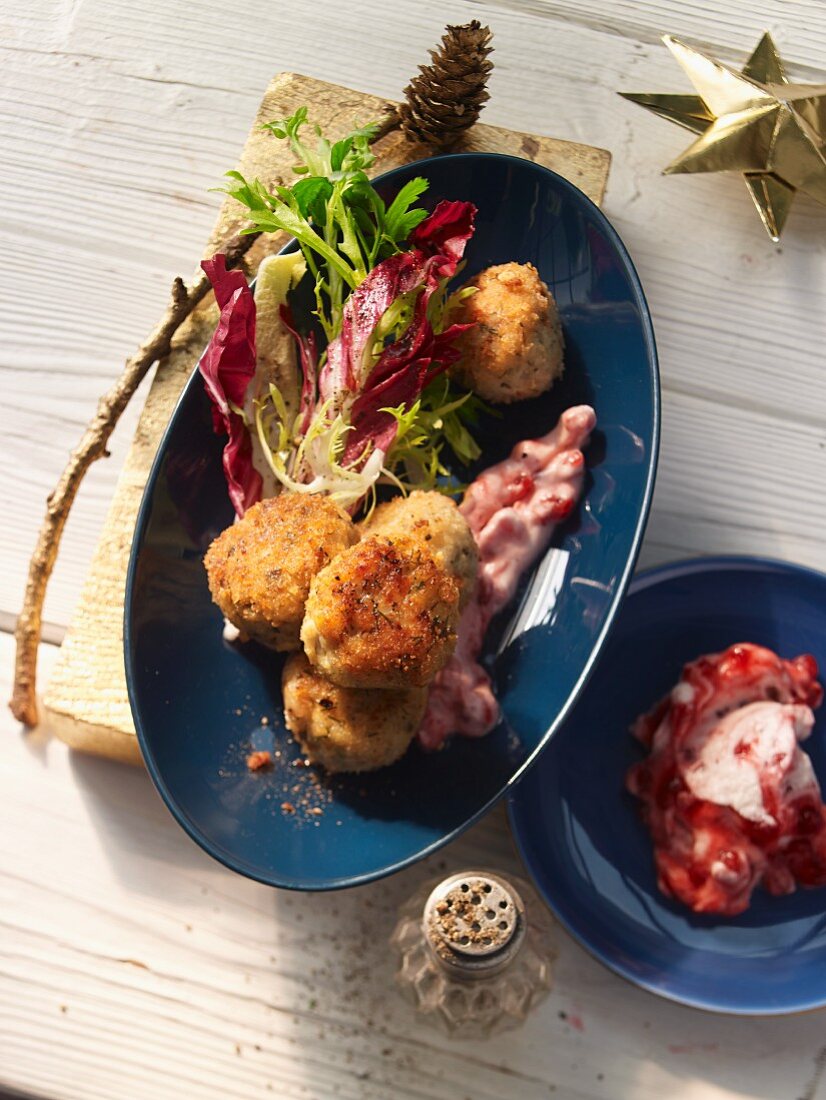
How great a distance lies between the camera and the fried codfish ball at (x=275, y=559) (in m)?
1.71

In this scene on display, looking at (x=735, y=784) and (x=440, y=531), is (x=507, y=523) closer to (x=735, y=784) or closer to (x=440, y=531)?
(x=440, y=531)

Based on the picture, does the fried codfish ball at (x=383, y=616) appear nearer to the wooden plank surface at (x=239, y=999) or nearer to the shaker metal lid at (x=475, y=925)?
the shaker metal lid at (x=475, y=925)

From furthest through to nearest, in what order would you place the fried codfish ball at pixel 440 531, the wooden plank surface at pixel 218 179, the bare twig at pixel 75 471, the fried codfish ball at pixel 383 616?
1. the wooden plank surface at pixel 218 179
2. the bare twig at pixel 75 471
3. the fried codfish ball at pixel 440 531
4. the fried codfish ball at pixel 383 616

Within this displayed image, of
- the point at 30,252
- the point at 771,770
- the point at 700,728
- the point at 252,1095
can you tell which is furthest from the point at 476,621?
the point at 30,252

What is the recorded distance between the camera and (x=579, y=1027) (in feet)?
6.29

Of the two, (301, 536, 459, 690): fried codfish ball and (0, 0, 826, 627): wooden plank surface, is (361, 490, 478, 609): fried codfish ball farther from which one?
(0, 0, 826, 627): wooden plank surface

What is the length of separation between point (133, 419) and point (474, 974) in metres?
1.24

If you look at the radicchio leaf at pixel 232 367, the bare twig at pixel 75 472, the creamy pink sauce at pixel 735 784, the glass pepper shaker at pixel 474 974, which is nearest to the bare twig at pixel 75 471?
the bare twig at pixel 75 472

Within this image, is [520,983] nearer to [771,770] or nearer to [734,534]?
[771,770]

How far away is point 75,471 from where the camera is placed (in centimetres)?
198

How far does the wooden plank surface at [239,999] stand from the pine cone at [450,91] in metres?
1.29

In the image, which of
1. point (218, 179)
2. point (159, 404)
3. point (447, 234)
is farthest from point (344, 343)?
point (218, 179)

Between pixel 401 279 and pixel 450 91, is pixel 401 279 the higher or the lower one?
the lower one

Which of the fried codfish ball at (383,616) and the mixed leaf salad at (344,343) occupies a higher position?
the mixed leaf salad at (344,343)
